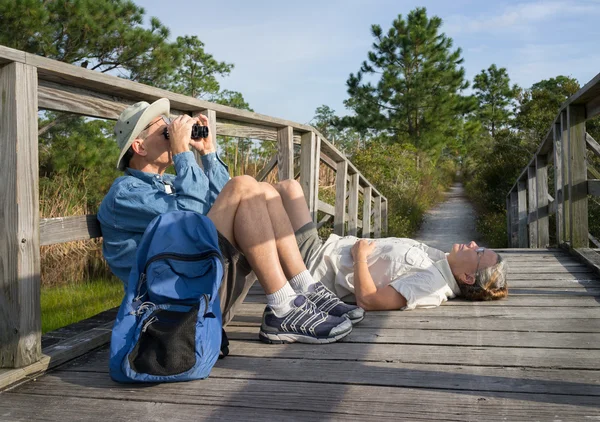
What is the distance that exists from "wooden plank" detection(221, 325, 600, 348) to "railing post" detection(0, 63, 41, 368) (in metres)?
0.79

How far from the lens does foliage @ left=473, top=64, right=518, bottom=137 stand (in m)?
38.9

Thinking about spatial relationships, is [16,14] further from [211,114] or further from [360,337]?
[360,337]

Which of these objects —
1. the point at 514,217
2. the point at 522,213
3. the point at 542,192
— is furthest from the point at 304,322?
the point at 514,217

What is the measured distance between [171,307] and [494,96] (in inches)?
1598

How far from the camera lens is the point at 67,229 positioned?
2150 mm

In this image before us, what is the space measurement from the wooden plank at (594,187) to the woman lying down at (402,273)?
62.6 inches

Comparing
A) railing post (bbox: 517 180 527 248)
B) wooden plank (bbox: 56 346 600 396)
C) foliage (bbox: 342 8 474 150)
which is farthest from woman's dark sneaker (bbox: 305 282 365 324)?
foliage (bbox: 342 8 474 150)

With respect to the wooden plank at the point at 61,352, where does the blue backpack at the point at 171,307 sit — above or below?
above

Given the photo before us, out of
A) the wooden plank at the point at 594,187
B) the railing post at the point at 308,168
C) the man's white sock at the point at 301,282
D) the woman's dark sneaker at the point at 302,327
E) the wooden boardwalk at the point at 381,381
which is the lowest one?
the wooden boardwalk at the point at 381,381

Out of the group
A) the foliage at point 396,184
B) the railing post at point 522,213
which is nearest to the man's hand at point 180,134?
the railing post at point 522,213

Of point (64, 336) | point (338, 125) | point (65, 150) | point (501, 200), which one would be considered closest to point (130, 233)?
point (64, 336)

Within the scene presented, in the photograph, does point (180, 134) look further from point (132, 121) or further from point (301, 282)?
point (301, 282)

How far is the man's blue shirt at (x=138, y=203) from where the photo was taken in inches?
84.4

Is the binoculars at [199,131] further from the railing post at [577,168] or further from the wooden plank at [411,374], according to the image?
the railing post at [577,168]
